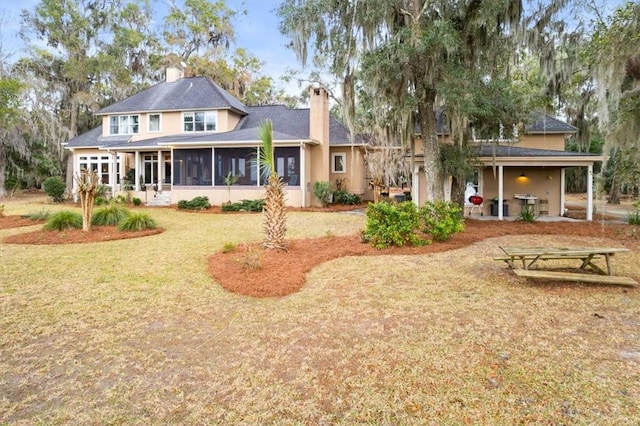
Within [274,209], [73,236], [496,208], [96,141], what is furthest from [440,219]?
[96,141]

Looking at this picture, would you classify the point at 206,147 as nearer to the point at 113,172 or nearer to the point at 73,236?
the point at 113,172

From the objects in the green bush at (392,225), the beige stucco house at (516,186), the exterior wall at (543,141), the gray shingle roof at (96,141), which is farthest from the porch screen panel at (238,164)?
the exterior wall at (543,141)

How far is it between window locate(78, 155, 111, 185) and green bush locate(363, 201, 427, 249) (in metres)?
20.2

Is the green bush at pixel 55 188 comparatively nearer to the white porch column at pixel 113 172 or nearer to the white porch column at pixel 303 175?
the white porch column at pixel 113 172

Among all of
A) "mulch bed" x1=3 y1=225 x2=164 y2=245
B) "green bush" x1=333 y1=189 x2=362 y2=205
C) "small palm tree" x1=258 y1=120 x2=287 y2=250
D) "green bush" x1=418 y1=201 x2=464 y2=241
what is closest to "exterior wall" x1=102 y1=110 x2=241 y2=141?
"green bush" x1=333 y1=189 x2=362 y2=205

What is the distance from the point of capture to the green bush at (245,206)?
57.9 feet

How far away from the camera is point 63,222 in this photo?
11211mm

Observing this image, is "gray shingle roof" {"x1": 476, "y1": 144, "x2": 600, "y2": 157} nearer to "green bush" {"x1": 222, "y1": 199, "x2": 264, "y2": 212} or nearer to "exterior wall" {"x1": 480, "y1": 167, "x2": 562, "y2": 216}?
"exterior wall" {"x1": 480, "y1": 167, "x2": 562, "y2": 216}

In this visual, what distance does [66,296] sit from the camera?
554 cm

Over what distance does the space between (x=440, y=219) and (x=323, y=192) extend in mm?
9822

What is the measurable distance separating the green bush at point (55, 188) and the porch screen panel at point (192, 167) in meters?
6.65

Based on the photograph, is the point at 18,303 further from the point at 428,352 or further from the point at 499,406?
the point at 499,406

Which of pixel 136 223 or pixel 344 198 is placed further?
pixel 344 198

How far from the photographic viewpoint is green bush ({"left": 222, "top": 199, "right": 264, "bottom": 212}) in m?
17.7
